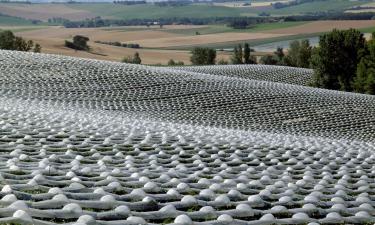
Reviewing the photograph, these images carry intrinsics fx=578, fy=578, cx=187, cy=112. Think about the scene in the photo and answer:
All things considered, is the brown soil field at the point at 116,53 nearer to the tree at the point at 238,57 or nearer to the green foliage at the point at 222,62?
the green foliage at the point at 222,62

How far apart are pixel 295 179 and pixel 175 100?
10.6 metres

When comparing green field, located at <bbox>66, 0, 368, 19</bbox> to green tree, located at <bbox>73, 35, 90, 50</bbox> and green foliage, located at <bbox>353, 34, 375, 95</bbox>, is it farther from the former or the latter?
green foliage, located at <bbox>353, 34, 375, 95</bbox>

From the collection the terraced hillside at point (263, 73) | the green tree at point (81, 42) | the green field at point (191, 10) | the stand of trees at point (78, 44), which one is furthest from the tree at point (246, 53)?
the green field at point (191, 10)

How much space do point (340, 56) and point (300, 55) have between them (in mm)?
12885

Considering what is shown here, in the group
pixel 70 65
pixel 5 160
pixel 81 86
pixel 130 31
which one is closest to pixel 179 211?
pixel 5 160

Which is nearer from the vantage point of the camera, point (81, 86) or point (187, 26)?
point (81, 86)

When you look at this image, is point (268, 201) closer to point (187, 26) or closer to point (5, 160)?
point (5, 160)

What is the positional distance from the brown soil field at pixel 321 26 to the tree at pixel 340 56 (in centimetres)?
3595

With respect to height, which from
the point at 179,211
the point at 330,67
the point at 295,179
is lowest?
the point at 330,67

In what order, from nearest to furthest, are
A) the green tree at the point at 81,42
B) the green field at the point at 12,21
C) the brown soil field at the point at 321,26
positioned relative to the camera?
the green tree at the point at 81,42 < the brown soil field at the point at 321,26 < the green field at the point at 12,21

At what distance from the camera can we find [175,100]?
17.4 m

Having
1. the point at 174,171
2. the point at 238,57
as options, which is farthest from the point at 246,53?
the point at 174,171

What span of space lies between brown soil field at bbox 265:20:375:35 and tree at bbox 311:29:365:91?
36.0 meters

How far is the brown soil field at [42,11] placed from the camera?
110375mm
